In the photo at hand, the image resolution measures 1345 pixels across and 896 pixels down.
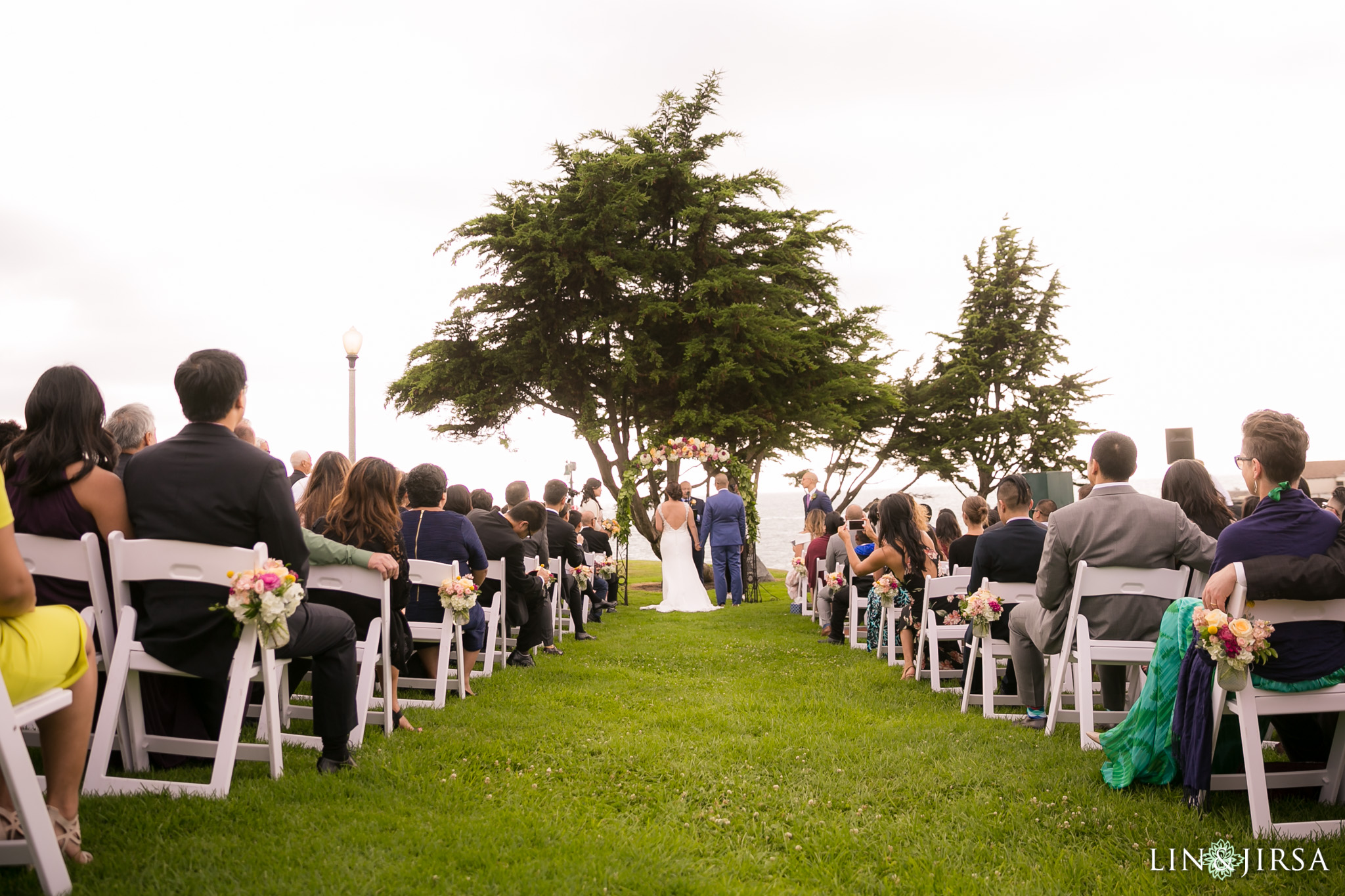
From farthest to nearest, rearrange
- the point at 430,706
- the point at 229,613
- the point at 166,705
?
1. the point at 430,706
2. the point at 166,705
3. the point at 229,613

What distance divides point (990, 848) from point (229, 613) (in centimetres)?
337

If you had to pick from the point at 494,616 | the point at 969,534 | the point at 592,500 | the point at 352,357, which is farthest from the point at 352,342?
the point at 969,534

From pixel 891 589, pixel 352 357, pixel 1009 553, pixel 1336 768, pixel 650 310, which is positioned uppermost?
pixel 650 310

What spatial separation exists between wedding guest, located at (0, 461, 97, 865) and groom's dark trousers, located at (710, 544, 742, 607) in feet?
43.1

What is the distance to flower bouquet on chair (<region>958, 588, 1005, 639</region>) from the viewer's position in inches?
232

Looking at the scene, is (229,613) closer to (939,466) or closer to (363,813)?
(363,813)

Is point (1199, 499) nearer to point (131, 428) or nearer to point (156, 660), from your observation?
point (156, 660)

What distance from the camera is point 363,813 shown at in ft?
11.7

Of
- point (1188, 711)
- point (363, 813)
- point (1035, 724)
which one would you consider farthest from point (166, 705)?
point (1035, 724)

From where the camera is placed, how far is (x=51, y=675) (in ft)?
9.08

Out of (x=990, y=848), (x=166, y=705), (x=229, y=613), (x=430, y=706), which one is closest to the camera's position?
(x=990, y=848)

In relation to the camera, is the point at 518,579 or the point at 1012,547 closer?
the point at 1012,547

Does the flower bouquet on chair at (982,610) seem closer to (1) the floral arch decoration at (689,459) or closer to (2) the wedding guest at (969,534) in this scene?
(2) the wedding guest at (969,534)

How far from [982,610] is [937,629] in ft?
4.36
